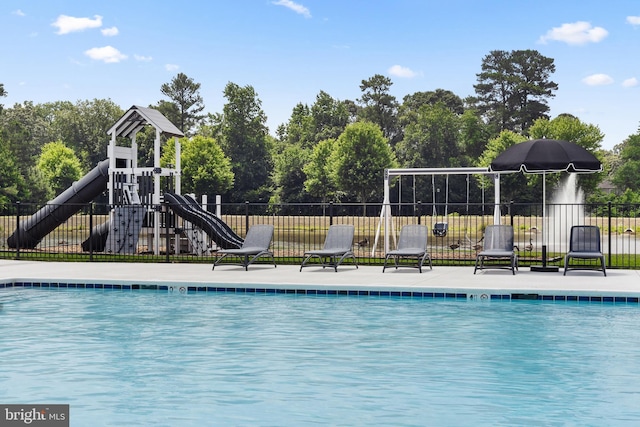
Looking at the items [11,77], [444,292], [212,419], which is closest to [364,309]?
[444,292]

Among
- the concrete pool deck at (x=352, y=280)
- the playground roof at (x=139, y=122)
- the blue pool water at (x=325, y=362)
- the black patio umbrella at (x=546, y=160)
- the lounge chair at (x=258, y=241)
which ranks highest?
the playground roof at (x=139, y=122)

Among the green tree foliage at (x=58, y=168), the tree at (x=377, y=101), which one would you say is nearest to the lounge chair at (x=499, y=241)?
the green tree foliage at (x=58, y=168)

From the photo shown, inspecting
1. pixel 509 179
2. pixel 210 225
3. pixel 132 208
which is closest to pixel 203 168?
pixel 509 179

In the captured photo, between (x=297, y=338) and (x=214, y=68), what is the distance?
67.1 metres

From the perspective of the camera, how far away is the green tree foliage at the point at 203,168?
2611 inches

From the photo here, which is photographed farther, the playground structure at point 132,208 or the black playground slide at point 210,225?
the playground structure at point 132,208

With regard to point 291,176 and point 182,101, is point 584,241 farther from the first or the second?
point 182,101

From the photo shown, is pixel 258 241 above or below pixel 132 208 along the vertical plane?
below

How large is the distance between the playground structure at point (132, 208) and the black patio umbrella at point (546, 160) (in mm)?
8579

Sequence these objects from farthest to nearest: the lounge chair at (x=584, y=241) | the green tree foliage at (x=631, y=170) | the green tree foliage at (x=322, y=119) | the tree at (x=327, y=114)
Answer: the tree at (x=327, y=114) → the green tree foliage at (x=322, y=119) → the green tree foliage at (x=631, y=170) → the lounge chair at (x=584, y=241)

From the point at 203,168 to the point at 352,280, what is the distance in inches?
2123

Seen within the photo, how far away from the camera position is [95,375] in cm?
738

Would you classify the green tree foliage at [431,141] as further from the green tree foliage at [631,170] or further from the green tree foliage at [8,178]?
the green tree foliage at [8,178]

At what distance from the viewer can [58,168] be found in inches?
2968
